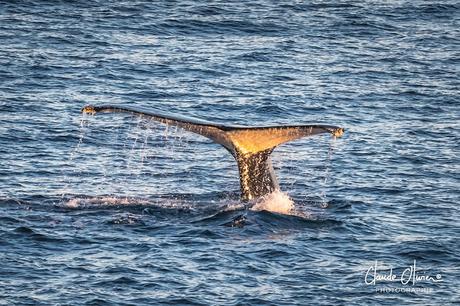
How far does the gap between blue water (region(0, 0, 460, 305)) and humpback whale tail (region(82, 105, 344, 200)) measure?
1.98 feet

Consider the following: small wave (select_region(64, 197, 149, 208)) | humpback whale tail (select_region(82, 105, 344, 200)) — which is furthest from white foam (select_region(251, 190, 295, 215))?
small wave (select_region(64, 197, 149, 208))

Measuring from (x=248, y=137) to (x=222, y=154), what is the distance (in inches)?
322

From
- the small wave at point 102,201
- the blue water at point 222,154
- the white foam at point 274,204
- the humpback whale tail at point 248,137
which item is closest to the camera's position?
the blue water at point 222,154

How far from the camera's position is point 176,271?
1839cm

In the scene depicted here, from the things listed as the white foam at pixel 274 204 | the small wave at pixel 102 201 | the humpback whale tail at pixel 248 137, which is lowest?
the small wave at pixel 102 201

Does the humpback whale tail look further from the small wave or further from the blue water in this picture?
the small wave

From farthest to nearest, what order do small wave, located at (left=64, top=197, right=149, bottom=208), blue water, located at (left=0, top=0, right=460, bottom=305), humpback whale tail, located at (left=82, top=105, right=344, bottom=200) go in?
small wave, located at (left=64, top=197, right=149, bottom=208)
humpback whale tail, located at (left=82, top=105, right=344, bottom=200)
blue water, located at (left=0, top=0, right=460, bottom=305)

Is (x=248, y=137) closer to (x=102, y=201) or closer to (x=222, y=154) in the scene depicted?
(x=102, y=201)

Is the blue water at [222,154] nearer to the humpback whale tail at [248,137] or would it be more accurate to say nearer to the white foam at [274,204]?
the white foam at [274,204]

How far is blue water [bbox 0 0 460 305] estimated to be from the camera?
18281 mm

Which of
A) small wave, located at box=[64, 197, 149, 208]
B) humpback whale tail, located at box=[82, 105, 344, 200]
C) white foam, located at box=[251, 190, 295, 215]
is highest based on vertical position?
humpback whale tail, located at box=[82, 105, 344, 200]

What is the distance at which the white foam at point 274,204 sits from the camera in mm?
20641

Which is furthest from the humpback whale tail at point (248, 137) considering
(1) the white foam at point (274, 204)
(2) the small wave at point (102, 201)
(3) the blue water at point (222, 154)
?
(2) the small wave at point (102, 201)

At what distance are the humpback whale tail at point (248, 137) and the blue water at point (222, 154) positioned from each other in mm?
602
